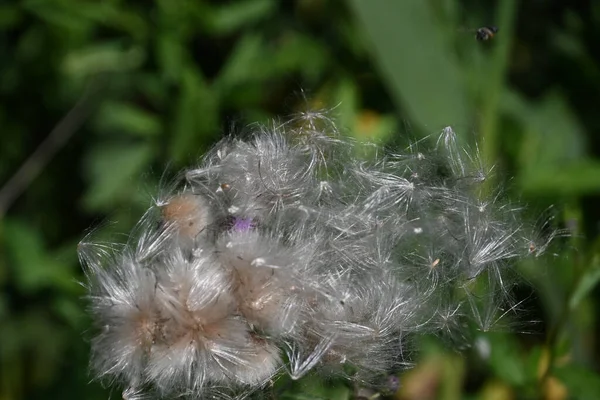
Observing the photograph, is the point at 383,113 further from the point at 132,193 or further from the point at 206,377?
the point at 206,377

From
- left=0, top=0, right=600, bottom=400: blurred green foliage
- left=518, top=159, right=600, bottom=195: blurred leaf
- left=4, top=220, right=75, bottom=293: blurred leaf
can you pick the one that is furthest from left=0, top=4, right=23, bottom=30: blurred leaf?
left=518, top=159, right=600, bottom=195: blurred leaf

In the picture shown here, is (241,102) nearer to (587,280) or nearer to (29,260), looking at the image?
(29,260)

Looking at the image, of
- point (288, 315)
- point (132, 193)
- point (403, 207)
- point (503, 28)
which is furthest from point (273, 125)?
point (132, 193)

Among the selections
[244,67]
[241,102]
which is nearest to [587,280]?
[241,102]

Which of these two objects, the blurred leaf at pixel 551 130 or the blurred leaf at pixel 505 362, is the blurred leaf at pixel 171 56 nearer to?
the blurred leaf at pixel 551 130

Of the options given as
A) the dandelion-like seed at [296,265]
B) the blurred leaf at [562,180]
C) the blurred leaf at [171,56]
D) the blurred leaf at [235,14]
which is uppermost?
the dandelion-like seed at [296,265]

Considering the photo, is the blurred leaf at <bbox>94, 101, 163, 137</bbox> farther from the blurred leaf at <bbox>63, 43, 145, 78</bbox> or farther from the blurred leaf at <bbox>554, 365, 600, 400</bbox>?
the blurred leaf at <bbox>554, 365, 600, 400</bbox>

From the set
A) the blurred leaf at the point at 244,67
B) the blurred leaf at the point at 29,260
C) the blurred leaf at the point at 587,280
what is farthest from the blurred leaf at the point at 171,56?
the blurred leaf at the point at 587,280
